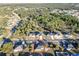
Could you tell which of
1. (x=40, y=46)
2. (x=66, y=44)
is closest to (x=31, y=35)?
(x=40, y=46)

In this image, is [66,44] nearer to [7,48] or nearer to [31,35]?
[31,35]

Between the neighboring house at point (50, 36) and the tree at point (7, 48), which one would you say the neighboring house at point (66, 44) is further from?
the tree at point (7, 48)

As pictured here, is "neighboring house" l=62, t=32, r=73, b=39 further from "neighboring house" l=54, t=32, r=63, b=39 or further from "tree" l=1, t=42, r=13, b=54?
"tree" l=1, t=42, r=13, b=54

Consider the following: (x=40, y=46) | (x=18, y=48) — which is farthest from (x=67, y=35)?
(x=18, y=48)

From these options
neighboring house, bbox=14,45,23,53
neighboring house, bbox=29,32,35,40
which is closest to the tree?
neighboring house, bbox=14,45,23,53

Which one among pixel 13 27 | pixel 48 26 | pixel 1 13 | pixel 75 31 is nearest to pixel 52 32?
pixel 48 26

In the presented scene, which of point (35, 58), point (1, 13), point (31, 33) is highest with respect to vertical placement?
point (1, 13)

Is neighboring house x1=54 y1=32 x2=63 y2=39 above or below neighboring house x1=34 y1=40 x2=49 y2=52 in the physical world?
above

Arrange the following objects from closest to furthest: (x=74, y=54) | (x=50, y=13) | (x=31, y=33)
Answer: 1. (x=74, y=54)
2. (x=31, y=33)
3. (x=50, y=13)

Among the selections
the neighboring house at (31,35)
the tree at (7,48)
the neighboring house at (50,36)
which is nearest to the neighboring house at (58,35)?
the neighboring house at (50,36)

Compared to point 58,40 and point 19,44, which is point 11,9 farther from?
point 58,40

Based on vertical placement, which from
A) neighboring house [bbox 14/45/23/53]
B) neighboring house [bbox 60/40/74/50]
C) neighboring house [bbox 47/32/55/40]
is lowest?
neighboring house [bbox 14/45/23/53]
